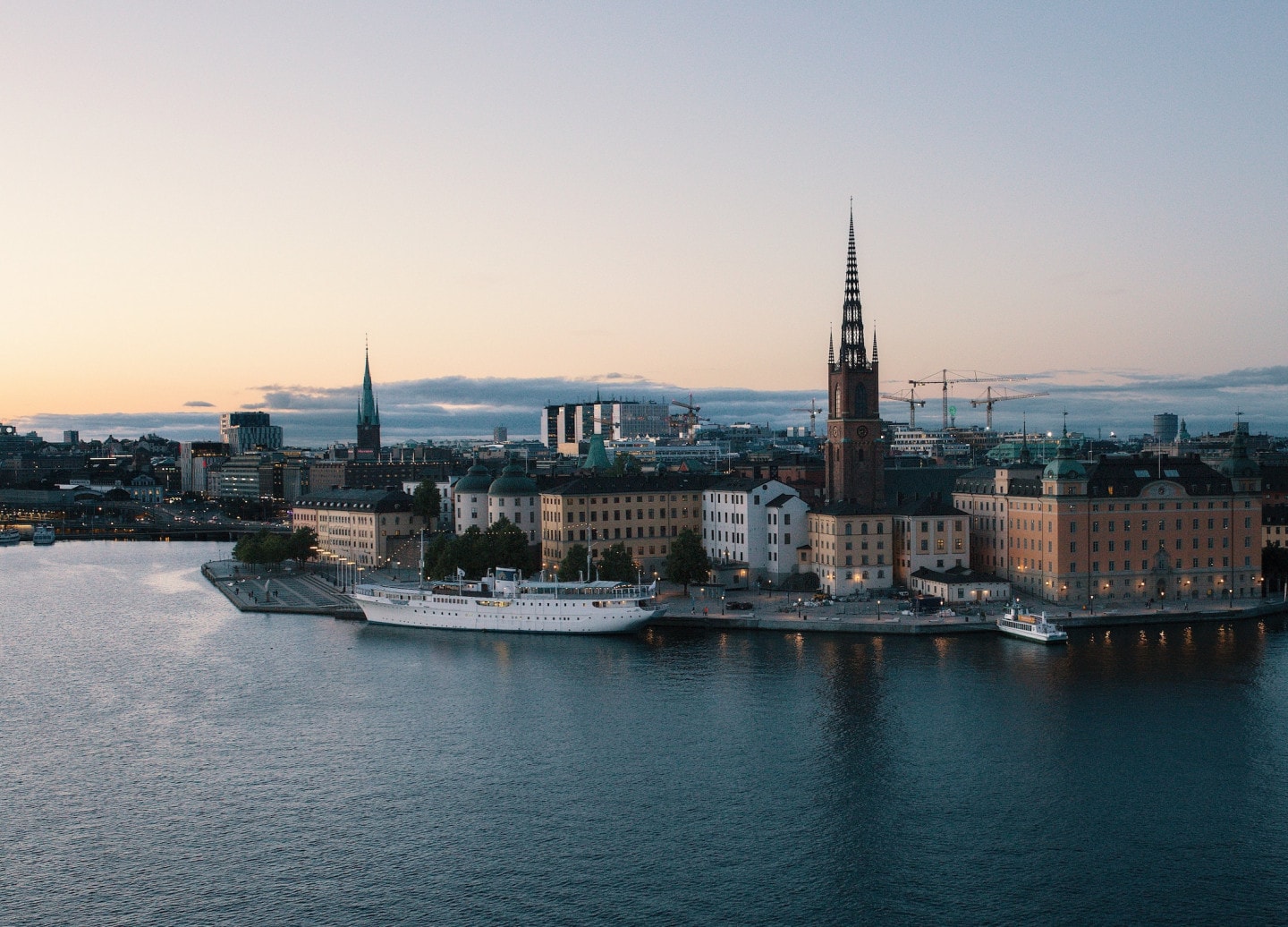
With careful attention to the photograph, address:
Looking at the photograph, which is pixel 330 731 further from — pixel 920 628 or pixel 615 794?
pixel 920 628

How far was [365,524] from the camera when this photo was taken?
102688mm

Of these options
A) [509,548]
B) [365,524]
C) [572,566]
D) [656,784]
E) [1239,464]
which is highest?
[1239,464]

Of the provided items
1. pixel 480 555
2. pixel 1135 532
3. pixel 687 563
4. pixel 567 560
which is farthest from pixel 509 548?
pixel 1135 532

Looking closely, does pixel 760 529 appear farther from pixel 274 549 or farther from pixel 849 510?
pixel 274 549

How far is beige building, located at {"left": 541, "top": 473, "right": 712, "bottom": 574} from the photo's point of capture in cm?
7919

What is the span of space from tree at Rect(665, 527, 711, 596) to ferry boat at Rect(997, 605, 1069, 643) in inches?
658

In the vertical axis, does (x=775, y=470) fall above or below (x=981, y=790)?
above

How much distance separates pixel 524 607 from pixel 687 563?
1079 cm

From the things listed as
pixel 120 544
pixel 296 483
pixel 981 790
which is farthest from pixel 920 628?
pixel 296 483

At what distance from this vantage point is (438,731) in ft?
138

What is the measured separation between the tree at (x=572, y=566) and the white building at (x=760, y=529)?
9170 millimetres

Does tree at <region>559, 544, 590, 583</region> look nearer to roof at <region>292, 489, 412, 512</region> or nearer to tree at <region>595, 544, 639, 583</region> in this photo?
tree at <region>595, 544, 639, 583</region>

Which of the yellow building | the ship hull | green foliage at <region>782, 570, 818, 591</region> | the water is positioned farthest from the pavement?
the yellow building

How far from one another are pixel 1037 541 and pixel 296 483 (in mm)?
146556
